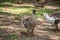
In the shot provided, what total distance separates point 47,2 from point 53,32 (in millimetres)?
11249

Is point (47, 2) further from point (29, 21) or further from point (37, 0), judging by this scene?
point (29, 21)

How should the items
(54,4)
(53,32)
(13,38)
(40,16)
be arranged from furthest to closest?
(54,4) → (40,16) → (53,32) → (13,38)

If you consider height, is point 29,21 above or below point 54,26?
above

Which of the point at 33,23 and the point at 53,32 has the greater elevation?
the point at 33,23

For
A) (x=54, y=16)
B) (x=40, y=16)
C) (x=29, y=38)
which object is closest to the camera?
(x=29, y=38)

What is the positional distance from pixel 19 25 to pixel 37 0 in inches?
394

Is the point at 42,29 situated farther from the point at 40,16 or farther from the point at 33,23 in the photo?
the point at 40,16

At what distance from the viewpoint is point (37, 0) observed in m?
21.2

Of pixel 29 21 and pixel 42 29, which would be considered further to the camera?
pixel 42 29

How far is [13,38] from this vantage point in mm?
7867

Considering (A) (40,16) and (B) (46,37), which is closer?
(B) (46,37)

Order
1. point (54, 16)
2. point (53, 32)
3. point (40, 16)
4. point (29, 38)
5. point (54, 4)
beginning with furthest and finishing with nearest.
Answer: point (54, 4) < point (40, 16) < point (54, 16) < point (53, 32) < point (29, 38)

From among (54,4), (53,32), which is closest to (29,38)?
(53,32)

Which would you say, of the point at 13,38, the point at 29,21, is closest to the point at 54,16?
the point at 29,21
